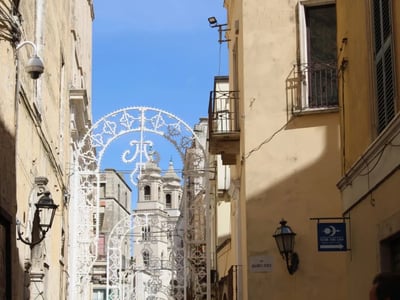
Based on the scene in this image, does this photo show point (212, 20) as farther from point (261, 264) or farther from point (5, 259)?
point (5, 259)

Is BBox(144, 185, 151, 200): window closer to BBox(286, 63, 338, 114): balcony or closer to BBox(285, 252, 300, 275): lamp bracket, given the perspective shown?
BBox(286, 63, 338, 114): balcony

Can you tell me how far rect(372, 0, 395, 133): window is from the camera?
8.30 m

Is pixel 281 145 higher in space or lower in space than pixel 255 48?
lower

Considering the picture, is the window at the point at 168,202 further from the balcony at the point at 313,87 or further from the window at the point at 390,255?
the window at the point at 390,255

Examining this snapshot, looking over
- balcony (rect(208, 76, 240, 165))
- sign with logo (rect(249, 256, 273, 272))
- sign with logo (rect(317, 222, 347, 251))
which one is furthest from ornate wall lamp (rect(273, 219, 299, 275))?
sign with logo (rect(317, 222, 347, 251))

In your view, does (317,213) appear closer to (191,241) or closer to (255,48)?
(255,48)

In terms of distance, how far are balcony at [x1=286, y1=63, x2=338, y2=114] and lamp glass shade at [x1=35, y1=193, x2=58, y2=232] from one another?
14.2 feet

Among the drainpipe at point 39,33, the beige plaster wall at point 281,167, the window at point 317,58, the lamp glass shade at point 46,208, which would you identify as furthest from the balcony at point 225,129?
the lamp glass shade at point 46,208

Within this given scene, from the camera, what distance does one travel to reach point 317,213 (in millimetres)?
14359

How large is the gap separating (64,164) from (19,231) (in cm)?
816

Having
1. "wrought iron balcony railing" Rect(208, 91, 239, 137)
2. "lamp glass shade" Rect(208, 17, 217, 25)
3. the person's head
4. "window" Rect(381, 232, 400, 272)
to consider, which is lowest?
the person's head

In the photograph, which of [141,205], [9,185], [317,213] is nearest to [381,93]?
[9,185]

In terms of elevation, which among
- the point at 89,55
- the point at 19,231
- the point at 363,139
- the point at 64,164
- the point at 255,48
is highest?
the point at 89,55

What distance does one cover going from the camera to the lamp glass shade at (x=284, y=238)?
519 inches
